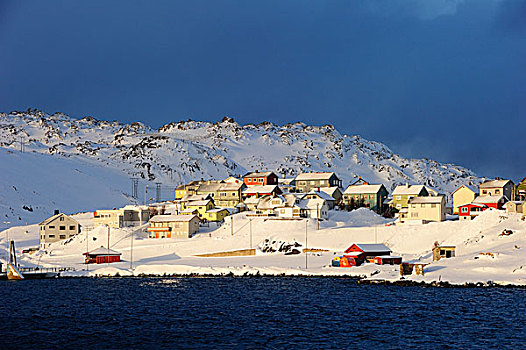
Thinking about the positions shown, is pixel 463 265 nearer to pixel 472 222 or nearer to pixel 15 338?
pixel 472 222

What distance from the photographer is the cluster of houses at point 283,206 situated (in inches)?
3900

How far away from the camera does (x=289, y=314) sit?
158 feet

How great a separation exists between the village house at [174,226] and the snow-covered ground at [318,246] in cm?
187

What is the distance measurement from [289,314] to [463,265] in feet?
88.5

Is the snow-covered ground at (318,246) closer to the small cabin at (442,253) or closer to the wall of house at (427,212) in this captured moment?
the small cabin at (442,253)

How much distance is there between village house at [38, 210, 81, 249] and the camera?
10481cm

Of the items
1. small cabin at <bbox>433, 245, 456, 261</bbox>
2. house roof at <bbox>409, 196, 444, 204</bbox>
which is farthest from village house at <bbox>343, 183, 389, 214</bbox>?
small cabin at <bbox>433, 245, 456, 261</bbox>

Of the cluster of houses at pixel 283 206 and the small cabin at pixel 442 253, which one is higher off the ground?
the cluster of houses at pixel 283 206

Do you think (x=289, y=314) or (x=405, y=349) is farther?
(x=289, y=314)

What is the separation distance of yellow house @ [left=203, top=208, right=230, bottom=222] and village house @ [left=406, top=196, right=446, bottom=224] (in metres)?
32.8

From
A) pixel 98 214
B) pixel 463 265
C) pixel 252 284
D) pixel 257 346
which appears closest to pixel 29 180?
pixel 98 214

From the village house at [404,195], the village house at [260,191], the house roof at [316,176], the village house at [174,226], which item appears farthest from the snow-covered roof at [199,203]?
the village house at [404,195]

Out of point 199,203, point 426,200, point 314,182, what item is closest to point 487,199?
point 426,200

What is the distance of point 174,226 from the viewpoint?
330ft
